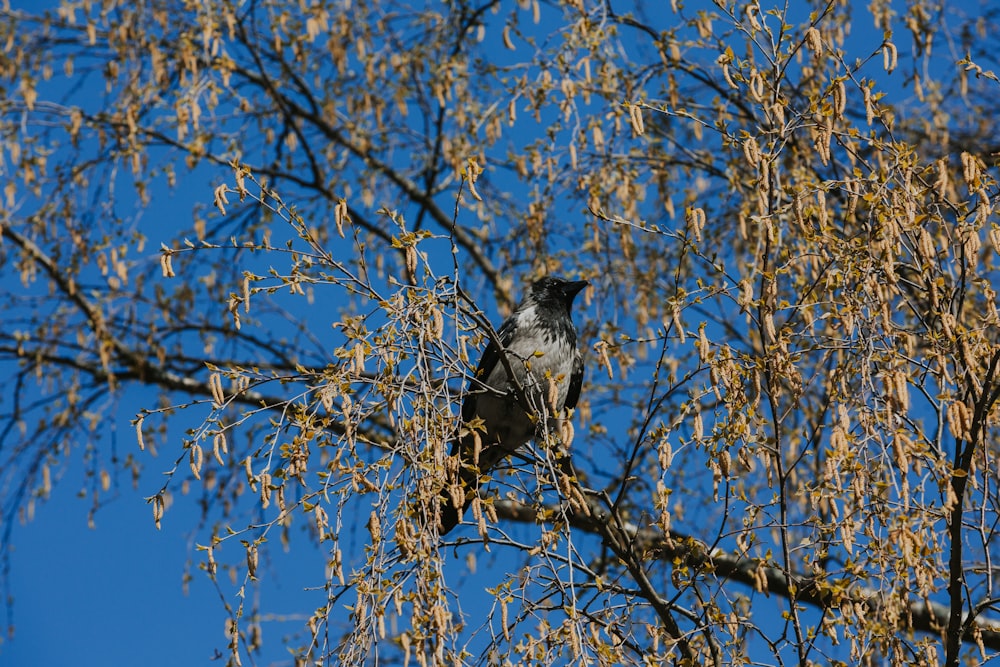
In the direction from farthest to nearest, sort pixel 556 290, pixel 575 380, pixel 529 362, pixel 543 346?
1. pixel 556 290
2. pixel 575 380
3. pixel 543 346
4. pixel 529 362

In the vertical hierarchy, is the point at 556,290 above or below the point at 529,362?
above

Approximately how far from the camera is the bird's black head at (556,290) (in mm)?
5590

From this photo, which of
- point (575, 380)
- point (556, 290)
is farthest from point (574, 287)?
point (575, 380)

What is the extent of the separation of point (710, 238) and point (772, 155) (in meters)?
2.57

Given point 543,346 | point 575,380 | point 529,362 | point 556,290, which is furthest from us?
point 556,290

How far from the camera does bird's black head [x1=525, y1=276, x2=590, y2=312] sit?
18.3 ft

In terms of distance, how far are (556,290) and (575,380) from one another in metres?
0.49

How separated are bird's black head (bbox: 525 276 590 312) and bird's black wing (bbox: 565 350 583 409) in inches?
11.9

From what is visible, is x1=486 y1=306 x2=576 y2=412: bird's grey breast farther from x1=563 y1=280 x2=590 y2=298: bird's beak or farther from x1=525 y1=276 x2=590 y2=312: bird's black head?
x1=563 y1=280 x2=590 y2=298: bird's beak

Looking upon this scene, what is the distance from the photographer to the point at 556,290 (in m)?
5.64

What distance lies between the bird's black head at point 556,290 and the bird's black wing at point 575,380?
302mm

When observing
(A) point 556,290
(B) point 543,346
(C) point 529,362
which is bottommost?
(C) point 529,362

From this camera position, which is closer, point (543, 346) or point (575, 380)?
point (543, 346)

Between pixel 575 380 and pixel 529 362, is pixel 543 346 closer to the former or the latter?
pixel 575 380
